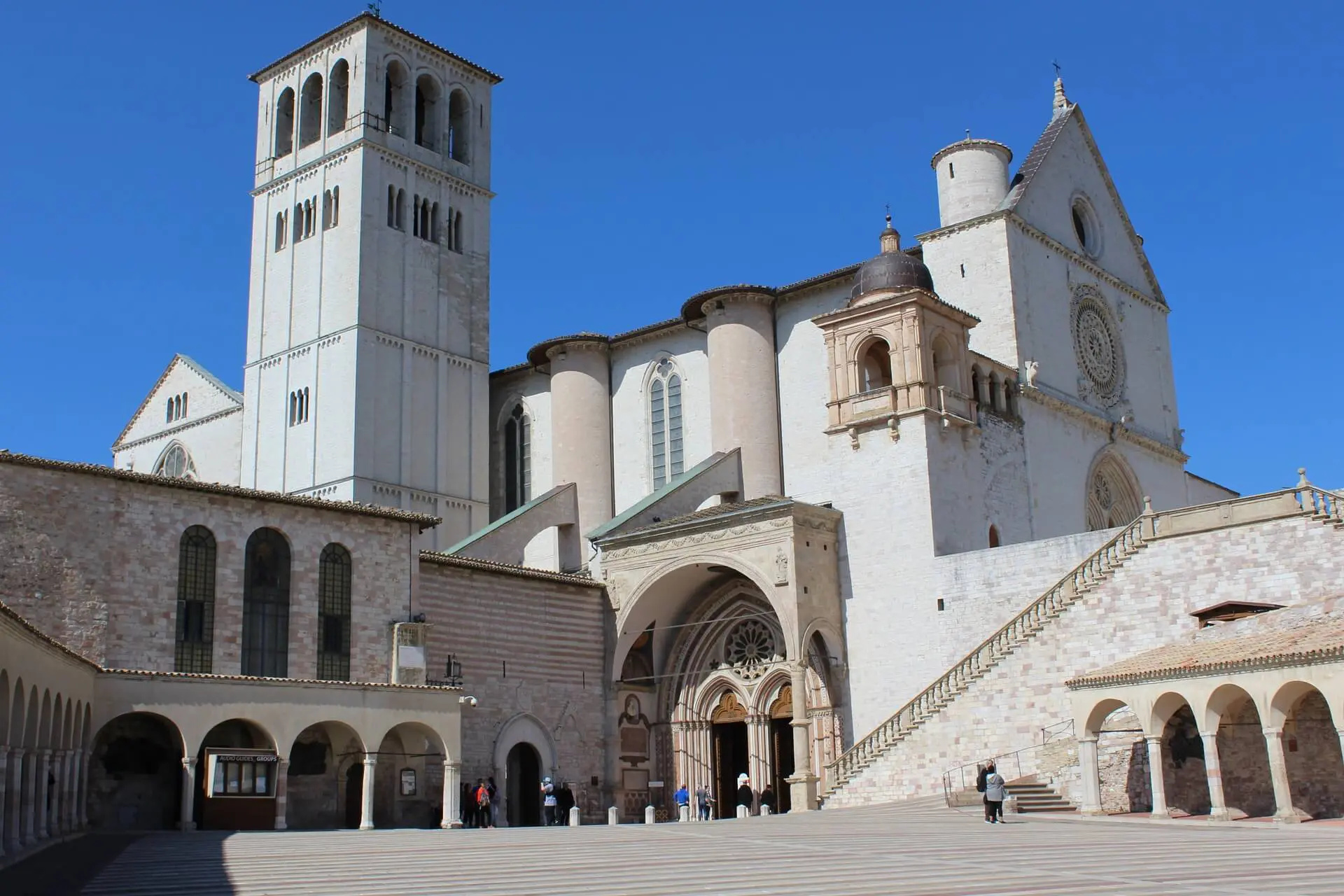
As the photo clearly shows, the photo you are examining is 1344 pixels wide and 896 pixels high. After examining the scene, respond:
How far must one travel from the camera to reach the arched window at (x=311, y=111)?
44062 millimetres

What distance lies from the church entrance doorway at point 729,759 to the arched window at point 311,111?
2317 centimetres

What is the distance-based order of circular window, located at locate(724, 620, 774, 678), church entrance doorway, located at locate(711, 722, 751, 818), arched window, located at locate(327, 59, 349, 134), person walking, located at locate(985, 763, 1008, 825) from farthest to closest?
arched window, located at locate(327, 59, 349, 134) < church entrance doorway, located at locate(711, 722, 751, 818) < circular window, located at locate(724, 620, 774, 678) < person walking, located at locate(985, 763, 1008, 825)

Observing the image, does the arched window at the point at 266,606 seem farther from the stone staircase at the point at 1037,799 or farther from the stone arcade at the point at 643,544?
the stone staircase at the point at 1037,799

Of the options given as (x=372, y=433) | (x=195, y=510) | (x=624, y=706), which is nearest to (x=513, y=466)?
(x=372, y=433)

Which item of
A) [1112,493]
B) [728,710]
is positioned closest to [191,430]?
[728,710]

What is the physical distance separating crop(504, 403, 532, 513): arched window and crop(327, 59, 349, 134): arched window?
10489mm

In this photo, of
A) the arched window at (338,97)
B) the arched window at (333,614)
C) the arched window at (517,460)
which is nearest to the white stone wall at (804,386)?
the arched window at (517,460)

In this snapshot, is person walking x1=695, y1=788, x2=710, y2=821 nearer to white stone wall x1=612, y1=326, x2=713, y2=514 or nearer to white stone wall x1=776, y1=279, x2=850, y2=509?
white stone wall x1=776, y1=279, x2=850, y2=509

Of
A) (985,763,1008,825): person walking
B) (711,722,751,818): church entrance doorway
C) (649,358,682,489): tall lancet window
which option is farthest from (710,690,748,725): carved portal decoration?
(985,763,1008,825): person walking

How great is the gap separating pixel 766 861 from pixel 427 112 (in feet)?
118

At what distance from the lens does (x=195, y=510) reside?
82.8 feet

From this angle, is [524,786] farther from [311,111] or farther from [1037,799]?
[311,111]

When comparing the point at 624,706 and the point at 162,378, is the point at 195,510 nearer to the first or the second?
the point at 624,706

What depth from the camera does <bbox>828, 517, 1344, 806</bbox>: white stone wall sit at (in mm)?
23859
